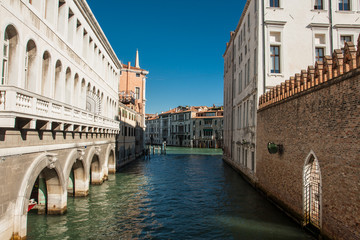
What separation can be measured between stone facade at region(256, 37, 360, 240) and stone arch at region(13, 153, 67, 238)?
29.9 ft

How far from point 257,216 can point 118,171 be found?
56.6 ft

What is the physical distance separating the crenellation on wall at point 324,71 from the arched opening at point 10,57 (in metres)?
9.76

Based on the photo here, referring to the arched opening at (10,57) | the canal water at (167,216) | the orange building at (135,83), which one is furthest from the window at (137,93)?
the arched opening at (10,57)

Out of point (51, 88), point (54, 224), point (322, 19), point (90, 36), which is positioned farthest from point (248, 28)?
point (54, 224)

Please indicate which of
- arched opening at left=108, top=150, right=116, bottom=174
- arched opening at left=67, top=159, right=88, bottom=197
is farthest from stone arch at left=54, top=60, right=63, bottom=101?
arched opening at left=108, top=150, right=116, bottom=174

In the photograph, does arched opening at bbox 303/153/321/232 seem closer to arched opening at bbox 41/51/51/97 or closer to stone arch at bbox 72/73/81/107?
arched opening at bbox 41/51/51/97

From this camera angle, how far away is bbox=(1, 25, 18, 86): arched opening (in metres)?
8.32

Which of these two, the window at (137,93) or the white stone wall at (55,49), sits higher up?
the window at (137,93)

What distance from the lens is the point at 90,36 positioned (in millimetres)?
17641

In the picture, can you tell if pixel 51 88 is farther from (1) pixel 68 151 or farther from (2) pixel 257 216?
(2) pixel 257 216

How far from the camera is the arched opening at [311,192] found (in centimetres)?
1002

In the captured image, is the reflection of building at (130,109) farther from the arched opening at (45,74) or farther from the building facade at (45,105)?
the arched opening at (45,74)

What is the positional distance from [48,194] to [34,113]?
201 inches

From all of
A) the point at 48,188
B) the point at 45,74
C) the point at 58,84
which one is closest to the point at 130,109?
the point at 58,84
